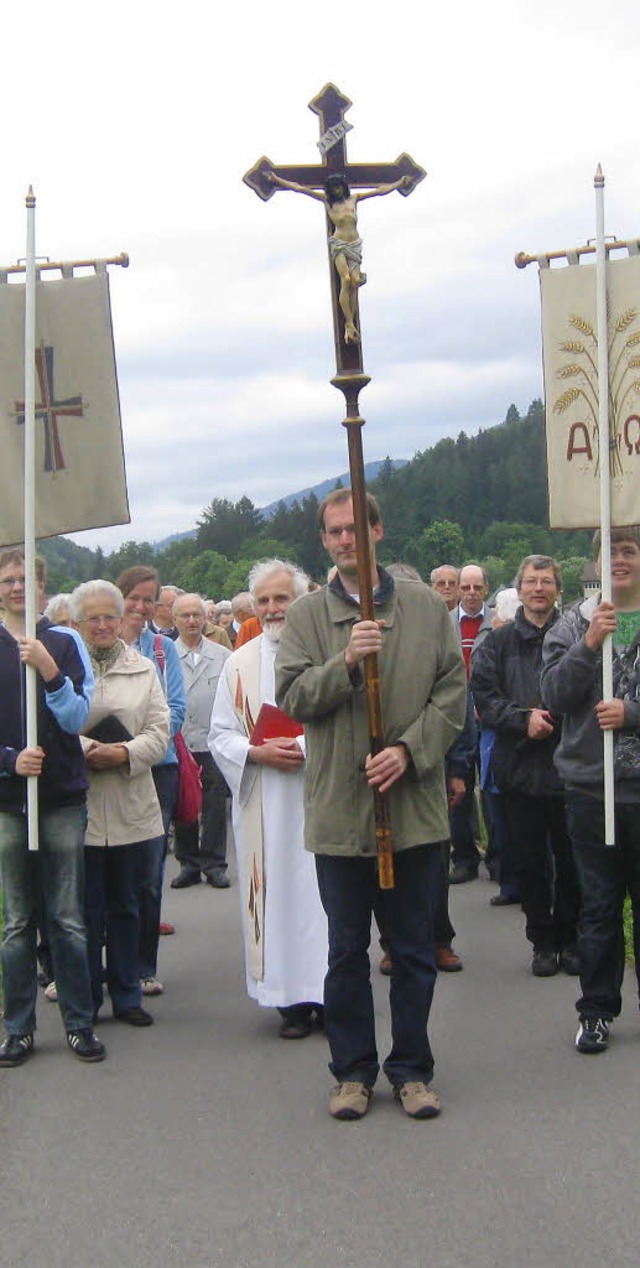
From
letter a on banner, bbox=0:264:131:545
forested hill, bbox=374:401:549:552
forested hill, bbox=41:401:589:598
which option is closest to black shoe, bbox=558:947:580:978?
letter a on banner, bbox=0:264:131:545

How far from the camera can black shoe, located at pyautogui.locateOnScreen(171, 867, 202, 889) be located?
1093cm

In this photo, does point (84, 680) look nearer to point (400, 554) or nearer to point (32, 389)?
point (32, 389)

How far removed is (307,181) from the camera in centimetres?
533

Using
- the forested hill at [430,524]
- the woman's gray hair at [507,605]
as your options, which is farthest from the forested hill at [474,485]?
the woman's gray hair at [507,605]

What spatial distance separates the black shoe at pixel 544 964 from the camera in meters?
7.51

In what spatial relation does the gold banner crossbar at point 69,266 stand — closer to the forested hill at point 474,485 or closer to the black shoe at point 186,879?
the black shoe at point 186,879

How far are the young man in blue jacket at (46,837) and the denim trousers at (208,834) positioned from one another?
14.9 feet

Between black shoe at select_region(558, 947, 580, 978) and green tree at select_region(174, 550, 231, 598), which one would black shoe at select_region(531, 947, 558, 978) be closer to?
black shoe at select_region(558, 947, 580, 978)

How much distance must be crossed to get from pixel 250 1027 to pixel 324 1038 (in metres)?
0.39

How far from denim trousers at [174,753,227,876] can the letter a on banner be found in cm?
478

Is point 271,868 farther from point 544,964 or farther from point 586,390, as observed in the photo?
point 586,390

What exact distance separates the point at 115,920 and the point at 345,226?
331cm

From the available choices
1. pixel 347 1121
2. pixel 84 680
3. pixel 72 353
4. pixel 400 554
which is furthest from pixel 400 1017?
pixel 400 554

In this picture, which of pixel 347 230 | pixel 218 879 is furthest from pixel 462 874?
pixel 347 230
